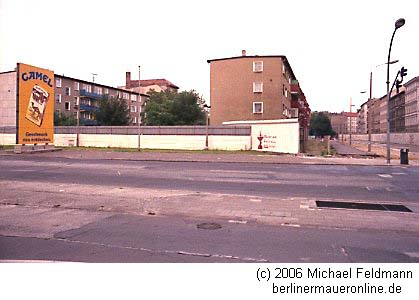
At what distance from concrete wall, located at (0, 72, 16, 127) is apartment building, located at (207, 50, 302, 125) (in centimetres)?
2559

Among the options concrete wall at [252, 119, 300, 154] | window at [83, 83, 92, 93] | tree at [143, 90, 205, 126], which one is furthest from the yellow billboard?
window at [83, 83, 92, 93]

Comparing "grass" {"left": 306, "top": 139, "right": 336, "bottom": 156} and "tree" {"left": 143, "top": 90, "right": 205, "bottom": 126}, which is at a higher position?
"tree" {"left": 143, "top": 90, "right": 205, "bottom": 126}

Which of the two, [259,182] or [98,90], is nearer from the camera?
[259,182]

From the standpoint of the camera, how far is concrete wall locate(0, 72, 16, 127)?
46438 millimetres

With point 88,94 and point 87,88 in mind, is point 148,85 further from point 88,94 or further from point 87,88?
point 88,94

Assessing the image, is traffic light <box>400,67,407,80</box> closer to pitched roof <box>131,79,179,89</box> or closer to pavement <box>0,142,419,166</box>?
pavement <box>0,142,419,166</box>

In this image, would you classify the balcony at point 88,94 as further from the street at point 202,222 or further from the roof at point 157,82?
the street at point 202,222

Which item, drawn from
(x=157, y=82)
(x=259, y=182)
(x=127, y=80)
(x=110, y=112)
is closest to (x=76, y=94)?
(x=110, y=112)

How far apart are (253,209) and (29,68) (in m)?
27.2

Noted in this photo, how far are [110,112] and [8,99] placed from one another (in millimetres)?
13153

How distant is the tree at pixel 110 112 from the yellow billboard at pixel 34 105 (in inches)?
857

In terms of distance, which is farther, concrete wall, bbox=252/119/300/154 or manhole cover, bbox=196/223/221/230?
concrete wall, bbox=252/119/300/154

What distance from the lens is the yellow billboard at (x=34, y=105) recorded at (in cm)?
2848

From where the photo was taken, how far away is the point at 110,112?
53500 millimetres
